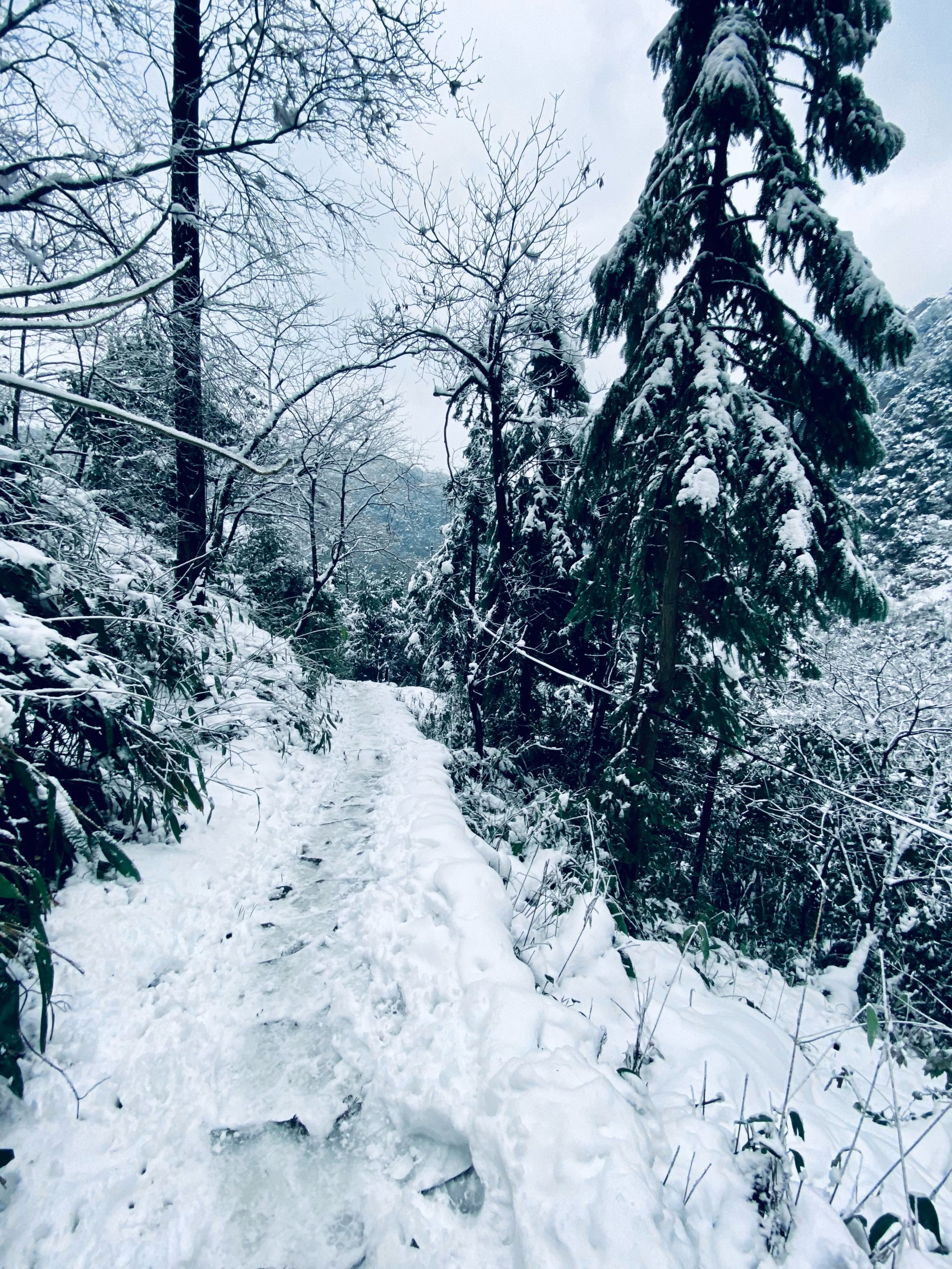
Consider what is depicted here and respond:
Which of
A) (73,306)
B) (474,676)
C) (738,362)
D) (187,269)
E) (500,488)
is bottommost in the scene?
(474,676)

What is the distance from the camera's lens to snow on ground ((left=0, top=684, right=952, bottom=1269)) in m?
1.76

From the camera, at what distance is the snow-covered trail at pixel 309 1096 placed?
1.75 meters

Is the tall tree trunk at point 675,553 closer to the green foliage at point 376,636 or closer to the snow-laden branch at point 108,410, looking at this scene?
the snow-laden branch at point 108,410

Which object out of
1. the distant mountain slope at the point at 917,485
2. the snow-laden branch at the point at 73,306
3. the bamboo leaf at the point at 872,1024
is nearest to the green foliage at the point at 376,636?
the distant mountain slope at the point at 917,485

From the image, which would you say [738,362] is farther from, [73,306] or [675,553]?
[73,306]

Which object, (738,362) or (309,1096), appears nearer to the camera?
(309,1096)

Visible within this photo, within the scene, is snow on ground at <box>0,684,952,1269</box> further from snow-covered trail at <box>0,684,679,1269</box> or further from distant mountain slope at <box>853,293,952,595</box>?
distant mountain slope at <box>853,293,952,595</box>

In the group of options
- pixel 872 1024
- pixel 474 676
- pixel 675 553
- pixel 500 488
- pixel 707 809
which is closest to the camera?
pixel 872 1024

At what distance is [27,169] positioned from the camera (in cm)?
348

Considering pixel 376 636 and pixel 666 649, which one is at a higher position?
pixel 666 649

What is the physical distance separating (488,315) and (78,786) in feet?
23.9

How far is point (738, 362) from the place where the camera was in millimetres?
4953

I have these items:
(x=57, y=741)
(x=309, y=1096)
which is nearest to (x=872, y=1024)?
(x=309, y=1096)

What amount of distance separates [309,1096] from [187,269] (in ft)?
20.9
